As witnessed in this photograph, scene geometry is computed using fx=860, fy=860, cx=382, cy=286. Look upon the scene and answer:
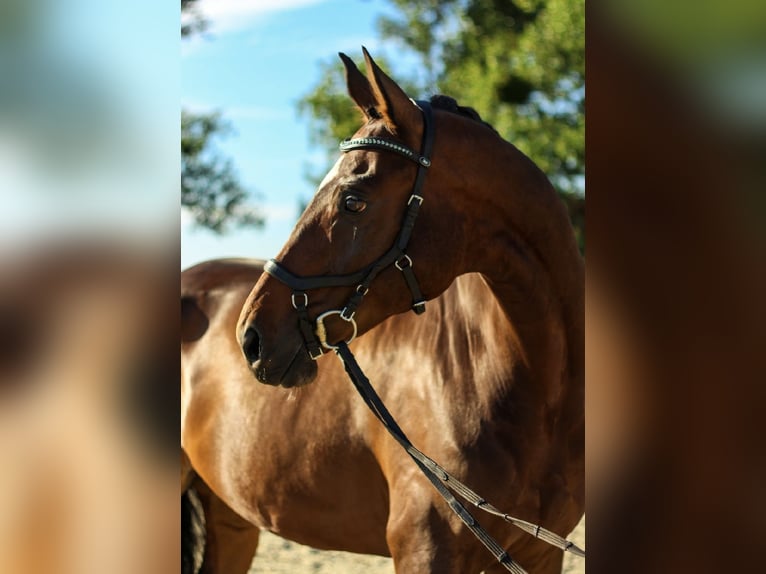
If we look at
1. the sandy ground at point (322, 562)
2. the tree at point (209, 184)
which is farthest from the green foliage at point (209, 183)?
the sandy ground at point (322, 562)

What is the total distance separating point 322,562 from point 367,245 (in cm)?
387

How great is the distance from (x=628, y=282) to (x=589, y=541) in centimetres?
19

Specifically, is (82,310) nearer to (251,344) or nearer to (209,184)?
(251,344)

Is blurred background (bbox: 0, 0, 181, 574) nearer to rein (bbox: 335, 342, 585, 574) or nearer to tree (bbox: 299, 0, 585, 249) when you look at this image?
rein (bbox: 335, 342, 585, 574)

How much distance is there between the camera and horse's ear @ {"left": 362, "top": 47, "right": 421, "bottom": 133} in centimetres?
225

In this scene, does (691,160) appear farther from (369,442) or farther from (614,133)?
(369,442)

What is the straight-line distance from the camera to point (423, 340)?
9.36 feet

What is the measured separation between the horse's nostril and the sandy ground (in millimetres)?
3432

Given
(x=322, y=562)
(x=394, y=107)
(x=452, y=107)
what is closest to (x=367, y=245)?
(x=394, y=107)

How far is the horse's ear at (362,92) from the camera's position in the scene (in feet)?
7.69

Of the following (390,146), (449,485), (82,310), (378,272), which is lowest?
(449,485)

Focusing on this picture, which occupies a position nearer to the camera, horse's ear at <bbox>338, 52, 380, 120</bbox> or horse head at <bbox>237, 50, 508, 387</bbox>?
horse head at <bbox>237, 50, 508, 387</bbox>

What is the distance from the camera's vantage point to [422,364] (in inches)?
110

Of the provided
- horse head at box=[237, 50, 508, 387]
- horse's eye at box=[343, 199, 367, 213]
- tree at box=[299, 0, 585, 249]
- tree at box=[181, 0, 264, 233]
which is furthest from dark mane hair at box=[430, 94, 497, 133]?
tree at box=[181, 0, 264, 233]
